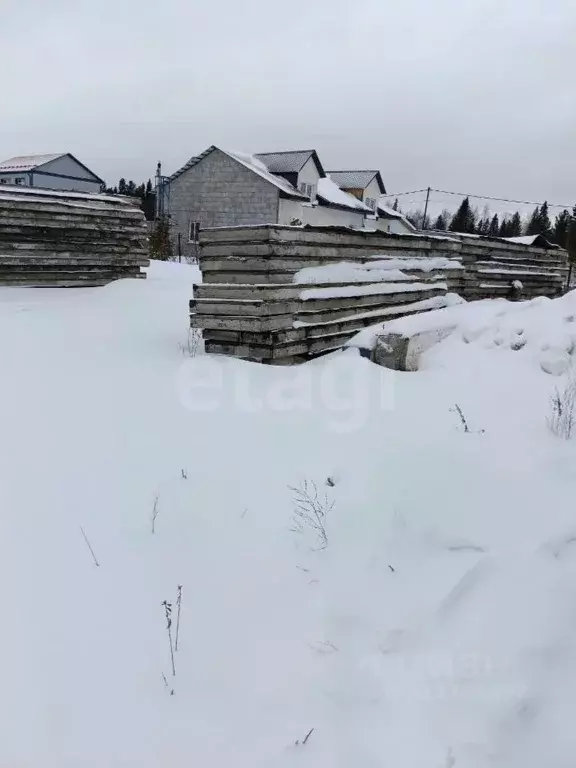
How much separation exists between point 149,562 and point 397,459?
180 centimetres

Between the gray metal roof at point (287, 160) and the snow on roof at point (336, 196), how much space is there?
2308 millimetres

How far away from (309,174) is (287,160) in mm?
1478

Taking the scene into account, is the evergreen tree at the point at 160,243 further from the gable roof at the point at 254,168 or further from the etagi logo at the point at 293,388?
the etagi logo at the point at 293,388

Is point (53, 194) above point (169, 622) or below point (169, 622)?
above

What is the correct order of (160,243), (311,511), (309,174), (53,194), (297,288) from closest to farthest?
(311,511) < (297,288) < (53,194) < (160,243) < (309,174)

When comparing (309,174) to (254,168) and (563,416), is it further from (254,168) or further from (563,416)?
(563,416)

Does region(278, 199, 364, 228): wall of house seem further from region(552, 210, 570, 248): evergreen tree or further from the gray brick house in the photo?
region(552, 210, 570, 248): evergreen tree

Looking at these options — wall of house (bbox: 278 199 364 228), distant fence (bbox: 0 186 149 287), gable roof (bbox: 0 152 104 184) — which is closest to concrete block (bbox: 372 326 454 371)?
distant fence (bbox: 0 186 149 287)

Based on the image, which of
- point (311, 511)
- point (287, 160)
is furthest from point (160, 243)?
point (311, 511)

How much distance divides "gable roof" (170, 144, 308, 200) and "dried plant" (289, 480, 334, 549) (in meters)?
25.8

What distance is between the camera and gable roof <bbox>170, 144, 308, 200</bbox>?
2762 centimetres

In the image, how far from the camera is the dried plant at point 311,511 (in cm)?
312

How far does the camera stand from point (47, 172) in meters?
40.6

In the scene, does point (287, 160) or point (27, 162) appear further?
point (27, 162)
